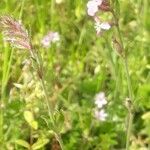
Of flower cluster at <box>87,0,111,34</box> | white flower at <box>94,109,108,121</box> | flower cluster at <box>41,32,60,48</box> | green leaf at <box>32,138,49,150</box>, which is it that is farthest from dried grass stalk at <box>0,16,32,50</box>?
flower cluster at <box>41,32,60,48</box>

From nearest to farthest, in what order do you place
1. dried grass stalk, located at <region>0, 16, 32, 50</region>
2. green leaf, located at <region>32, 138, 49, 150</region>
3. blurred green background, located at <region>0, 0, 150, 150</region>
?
dried grass stalk, located at <region>0, 16, 32, 50</region>
green leaf, located at <region>32, 138, 49, 150</region>
blurred green background, located at <region>0, 0, 150, 150</region>

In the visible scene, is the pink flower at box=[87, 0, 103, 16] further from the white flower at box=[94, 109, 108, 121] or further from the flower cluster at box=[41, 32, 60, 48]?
the flower cluster at box=[41, 32, 60, 48]

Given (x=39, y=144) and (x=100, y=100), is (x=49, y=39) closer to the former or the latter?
(x=100, y=100)

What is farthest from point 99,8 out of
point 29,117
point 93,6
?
→ point 29,117

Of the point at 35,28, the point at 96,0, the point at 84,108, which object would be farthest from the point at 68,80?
the point at 96,0

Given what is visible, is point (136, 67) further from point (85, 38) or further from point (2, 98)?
point (2, 98)
